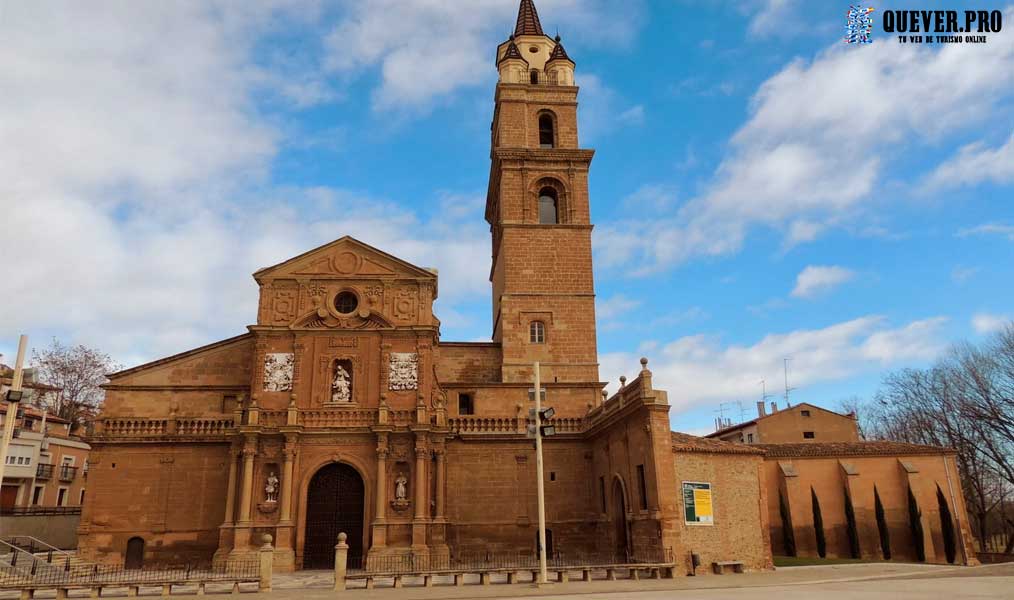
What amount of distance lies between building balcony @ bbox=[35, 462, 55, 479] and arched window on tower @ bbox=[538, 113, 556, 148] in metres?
42.4

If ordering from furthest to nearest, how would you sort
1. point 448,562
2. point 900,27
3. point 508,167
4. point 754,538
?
point 508,167
point 448,562
point 754,538
point 900,27

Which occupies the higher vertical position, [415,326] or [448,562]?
[415,326]

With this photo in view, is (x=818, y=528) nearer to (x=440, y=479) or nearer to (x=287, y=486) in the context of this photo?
(x=440, y=479)

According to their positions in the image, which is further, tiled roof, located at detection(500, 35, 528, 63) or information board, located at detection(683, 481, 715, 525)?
tiled roof, located at detection(500, 35, 528, 63)

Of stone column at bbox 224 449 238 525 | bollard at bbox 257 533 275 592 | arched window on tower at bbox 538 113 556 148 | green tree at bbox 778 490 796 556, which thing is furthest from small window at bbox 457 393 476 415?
green tree at bbox 778 490 796 556

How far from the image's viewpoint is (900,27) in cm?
2086

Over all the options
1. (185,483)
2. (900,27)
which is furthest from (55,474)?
(900,27)

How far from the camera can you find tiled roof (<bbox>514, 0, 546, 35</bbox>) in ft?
147

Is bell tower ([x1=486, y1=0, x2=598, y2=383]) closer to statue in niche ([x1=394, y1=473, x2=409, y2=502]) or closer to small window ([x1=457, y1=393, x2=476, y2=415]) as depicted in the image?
small window ([x1=457, y1=393, x2=476, y2=415])

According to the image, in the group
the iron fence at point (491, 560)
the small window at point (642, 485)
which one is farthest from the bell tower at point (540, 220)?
the small window at point (642, 485)

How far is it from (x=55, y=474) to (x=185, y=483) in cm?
2788

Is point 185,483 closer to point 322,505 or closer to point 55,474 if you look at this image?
point 322,505

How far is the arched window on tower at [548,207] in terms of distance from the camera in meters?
40.2

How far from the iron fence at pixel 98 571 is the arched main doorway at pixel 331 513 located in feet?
8.53
